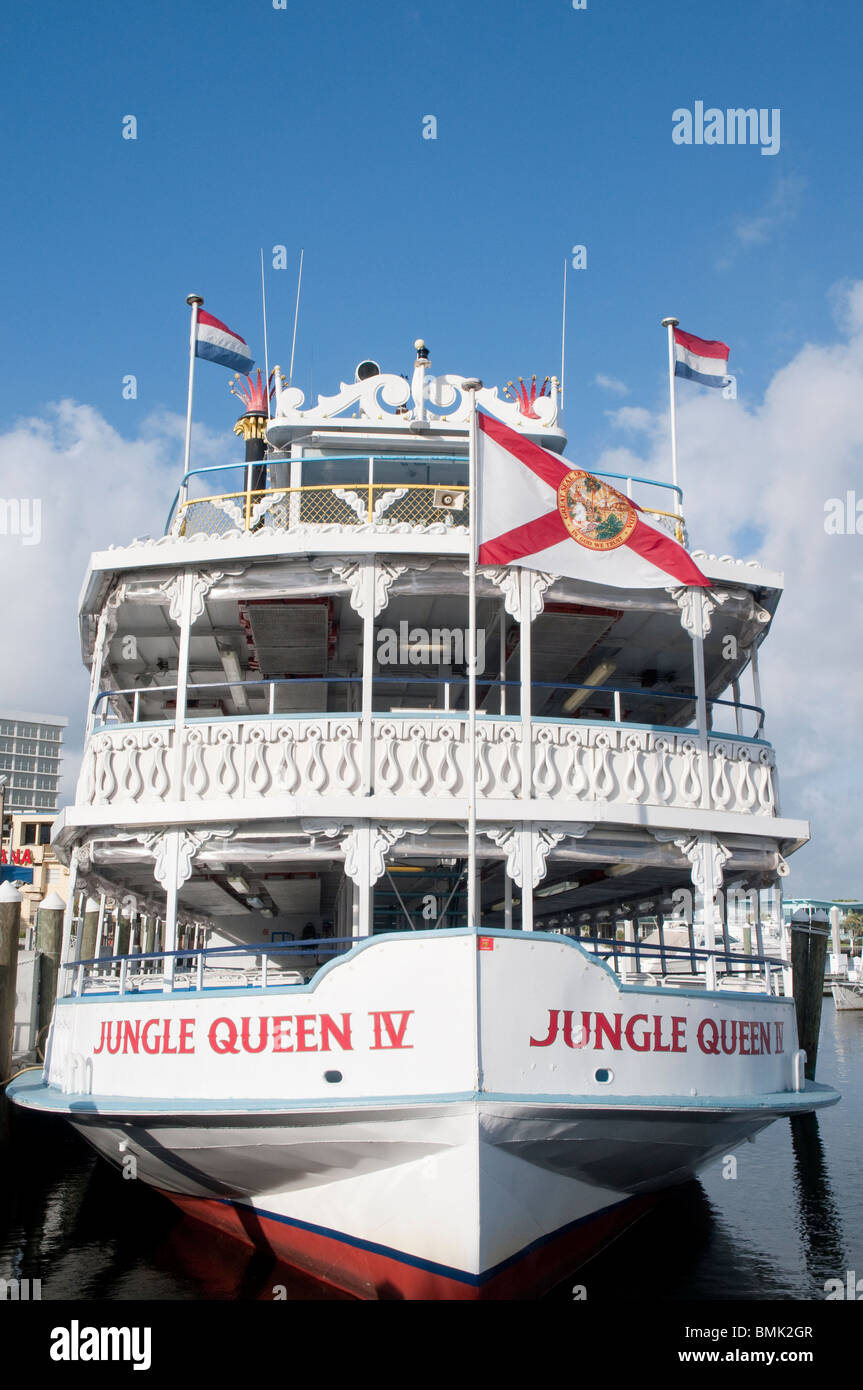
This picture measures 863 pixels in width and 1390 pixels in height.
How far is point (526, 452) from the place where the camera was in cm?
1089

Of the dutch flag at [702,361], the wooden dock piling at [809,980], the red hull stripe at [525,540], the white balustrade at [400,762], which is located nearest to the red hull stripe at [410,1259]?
the white balustrade at [400,762]

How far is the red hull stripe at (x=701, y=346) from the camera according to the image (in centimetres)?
1582

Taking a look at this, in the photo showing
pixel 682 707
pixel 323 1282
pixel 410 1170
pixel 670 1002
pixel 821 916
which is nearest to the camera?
pixel 410 1170

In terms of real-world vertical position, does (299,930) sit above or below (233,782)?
below

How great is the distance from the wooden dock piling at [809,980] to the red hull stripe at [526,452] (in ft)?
50.4

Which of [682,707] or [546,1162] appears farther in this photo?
[682,707]

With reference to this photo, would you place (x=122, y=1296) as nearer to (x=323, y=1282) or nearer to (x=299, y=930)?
(x=323, y=1282)

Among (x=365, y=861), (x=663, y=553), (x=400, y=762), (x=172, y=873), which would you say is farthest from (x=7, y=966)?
(x=663, y=553)

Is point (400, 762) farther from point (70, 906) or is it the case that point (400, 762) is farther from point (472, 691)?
point (70, 906)

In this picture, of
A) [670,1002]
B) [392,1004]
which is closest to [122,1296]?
[392,1004]

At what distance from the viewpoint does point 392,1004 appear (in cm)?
936

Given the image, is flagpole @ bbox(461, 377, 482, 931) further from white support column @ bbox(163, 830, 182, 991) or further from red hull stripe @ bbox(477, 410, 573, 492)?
white support column @ bbox(163, 830, 182, 991)
